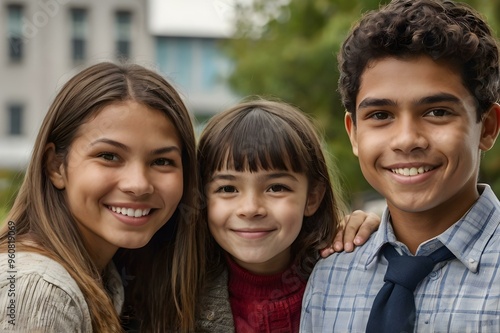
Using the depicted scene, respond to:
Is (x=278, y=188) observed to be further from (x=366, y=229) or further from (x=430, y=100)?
(x=430, y=100)

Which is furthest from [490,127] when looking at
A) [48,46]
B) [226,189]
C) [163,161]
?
[48,46]

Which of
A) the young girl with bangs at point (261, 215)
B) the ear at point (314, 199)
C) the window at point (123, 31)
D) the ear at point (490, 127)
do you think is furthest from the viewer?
the window at point (123, 31)

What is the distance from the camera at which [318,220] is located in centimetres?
312

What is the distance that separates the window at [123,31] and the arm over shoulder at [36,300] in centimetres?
2046

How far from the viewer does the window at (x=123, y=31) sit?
22.7 metres

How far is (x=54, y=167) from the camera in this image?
9.29 ft

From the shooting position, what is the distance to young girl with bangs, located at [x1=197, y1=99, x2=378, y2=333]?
9.53 ft

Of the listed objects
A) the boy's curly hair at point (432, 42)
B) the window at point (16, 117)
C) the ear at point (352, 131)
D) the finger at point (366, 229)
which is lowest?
the window at point (16, 117)

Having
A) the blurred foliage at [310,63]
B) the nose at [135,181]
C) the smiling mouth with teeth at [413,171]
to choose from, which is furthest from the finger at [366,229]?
the blurred foliage at [310,63]

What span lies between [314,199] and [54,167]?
1035 mm


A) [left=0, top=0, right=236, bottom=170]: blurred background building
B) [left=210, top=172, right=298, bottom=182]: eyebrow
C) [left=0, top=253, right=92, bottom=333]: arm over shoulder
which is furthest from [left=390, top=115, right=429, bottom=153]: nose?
[left=0, top=0, right=236, bottom=170]: blurred background building

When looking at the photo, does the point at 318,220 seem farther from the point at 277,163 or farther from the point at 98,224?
the point at 98,224

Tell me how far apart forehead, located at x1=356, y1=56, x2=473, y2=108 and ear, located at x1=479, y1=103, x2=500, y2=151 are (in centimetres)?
15

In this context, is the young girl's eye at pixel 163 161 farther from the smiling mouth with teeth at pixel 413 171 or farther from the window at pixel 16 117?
the window at pixel 16 117
